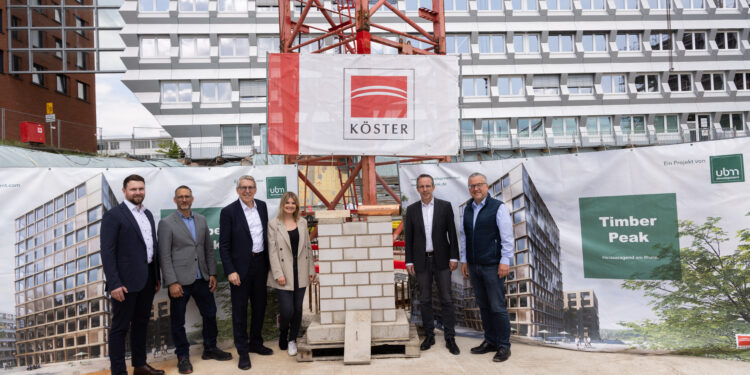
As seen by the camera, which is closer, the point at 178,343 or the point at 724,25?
the point at 178,343

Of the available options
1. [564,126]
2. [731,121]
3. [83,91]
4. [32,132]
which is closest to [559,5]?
[564,126]

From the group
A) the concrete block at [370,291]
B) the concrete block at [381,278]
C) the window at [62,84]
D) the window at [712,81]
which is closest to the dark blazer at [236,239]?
the concrete block at [370,291]

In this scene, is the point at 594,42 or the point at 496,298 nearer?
the point at 496,298

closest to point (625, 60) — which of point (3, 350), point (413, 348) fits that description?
point (413, 348)

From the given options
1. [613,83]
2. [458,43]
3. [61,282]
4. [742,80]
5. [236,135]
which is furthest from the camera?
[742,80]

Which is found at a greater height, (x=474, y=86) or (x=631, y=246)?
(x=474, y=86)

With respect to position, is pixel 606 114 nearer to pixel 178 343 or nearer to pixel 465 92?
pixel 465 92

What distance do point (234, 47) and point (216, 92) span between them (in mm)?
3179

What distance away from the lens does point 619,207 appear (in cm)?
533

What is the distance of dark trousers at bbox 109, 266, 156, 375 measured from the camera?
4.35m

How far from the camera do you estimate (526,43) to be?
30.8 m

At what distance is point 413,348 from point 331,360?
911 millimetres

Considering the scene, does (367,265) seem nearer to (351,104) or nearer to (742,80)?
(351,104)

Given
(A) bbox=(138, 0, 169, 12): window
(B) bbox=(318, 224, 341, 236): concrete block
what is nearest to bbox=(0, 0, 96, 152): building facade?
(A) bbox=(138, 0, 169, 12): window
